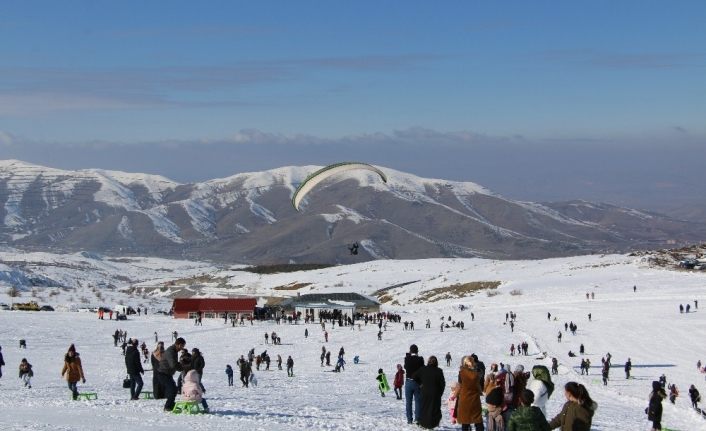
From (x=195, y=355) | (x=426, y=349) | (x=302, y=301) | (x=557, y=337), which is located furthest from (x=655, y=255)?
(x=195, y=355)

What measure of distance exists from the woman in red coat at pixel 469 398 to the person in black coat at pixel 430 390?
793 millimetres

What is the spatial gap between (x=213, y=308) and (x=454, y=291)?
26.5m

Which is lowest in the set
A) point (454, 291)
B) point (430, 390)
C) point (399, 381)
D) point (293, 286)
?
point (399, 381)

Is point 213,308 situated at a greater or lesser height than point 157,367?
greater

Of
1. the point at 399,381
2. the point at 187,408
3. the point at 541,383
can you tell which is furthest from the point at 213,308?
the point at 541,383

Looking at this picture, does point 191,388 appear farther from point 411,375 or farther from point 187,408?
point 411,375

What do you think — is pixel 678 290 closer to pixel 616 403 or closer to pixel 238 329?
pixel 238 329

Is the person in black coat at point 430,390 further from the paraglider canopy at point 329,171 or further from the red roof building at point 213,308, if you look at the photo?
the red roof building at point 213,308

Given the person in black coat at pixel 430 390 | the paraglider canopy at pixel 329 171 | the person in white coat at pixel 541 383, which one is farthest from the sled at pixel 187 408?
the paraglider canopy at pixel 329 171

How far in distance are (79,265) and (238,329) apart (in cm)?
15708

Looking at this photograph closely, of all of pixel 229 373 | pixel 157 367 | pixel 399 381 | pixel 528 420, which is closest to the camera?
pixel 528 420

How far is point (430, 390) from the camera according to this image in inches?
538

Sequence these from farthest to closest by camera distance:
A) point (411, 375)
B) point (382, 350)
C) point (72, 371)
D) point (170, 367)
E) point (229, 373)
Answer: point (382, 350) → point (229, 373) → point (72, 371) → point (170, 367) → point (411, 375)

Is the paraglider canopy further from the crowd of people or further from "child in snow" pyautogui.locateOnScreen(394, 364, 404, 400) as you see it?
the crowd of people
